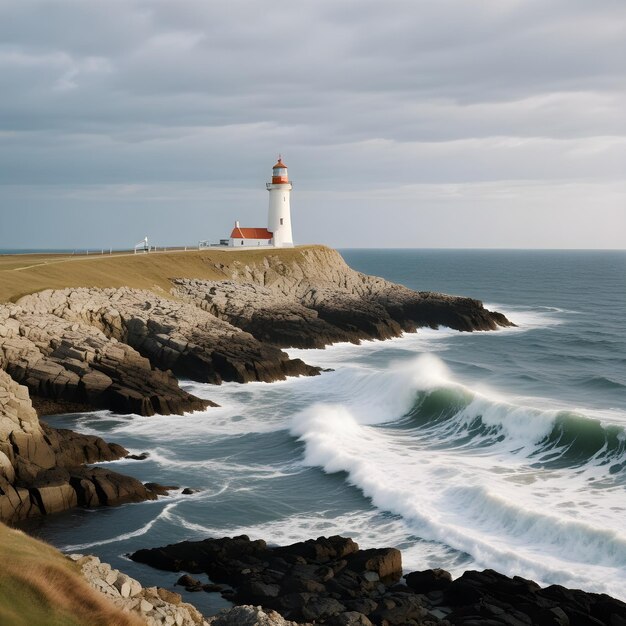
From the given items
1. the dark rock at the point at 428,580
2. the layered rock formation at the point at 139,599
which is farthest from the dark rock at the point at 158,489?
the layered rock formation at the point at 139,599

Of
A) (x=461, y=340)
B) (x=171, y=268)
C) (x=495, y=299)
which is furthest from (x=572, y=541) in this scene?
(x=495, y=299)

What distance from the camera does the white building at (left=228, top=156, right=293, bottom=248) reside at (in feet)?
258

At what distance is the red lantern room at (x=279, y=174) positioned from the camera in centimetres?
7950

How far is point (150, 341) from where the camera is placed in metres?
41.8

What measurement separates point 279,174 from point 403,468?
57.1 m

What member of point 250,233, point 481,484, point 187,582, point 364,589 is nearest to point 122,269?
point 250,233

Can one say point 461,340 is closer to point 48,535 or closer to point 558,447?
point 558,447

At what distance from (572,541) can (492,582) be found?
393 centimetres

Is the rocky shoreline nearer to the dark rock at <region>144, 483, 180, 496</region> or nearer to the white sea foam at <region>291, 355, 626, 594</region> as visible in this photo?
the dark rock at <region>144, 483, 180, 496</region>

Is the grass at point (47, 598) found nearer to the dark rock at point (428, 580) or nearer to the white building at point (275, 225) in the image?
the dark rock at point (428, 580)

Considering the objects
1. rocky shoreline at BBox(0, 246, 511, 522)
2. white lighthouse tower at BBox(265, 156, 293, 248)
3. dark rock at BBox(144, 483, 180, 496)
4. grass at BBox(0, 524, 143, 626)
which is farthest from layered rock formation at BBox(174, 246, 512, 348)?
grass at BBox(0, 524, 143, 626)

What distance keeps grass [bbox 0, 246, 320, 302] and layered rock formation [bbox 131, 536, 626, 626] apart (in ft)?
89.3

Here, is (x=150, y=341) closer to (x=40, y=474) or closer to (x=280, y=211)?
(x=40, y=474)

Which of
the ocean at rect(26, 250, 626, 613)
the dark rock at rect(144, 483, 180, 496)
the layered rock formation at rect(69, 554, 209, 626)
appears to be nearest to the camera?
the layered rock formation at rect(69, 554, 209, 626)
